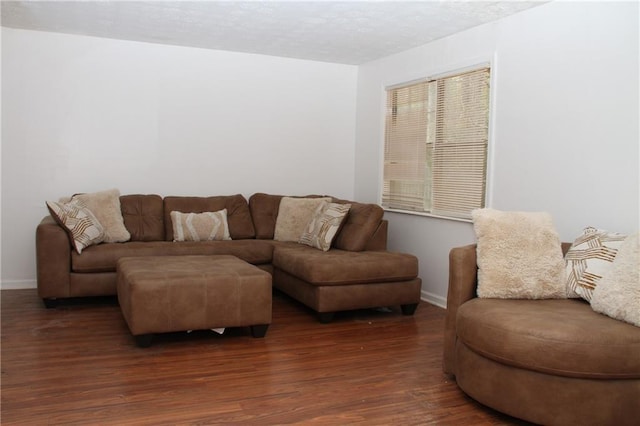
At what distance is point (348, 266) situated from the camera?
4324mm

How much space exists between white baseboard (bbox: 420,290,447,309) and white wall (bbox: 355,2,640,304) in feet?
0.04

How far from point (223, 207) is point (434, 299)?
223cm

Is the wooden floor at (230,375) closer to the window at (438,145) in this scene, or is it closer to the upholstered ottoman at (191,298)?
the upholstered ottoman at (191,298)

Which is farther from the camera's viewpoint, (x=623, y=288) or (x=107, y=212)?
(x=107, y=212)

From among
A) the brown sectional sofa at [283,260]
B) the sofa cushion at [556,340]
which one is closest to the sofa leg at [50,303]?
the brown sectional sofa at [283,260]

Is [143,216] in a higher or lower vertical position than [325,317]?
higher

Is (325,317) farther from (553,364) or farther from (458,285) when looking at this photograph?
(553,364)

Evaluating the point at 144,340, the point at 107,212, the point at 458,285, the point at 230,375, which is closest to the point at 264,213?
the point at 107,212

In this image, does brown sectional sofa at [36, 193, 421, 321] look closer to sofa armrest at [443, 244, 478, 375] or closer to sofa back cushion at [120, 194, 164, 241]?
sofa back cushion at [120, 194, 164, 241]

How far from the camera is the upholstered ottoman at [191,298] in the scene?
138 inches

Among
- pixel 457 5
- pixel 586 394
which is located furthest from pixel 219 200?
pixel 586 394

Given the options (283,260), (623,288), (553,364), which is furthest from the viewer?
Result: (283,260)

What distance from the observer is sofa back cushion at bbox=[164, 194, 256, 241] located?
17.8ft

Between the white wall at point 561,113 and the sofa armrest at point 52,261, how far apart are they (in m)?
3.14
